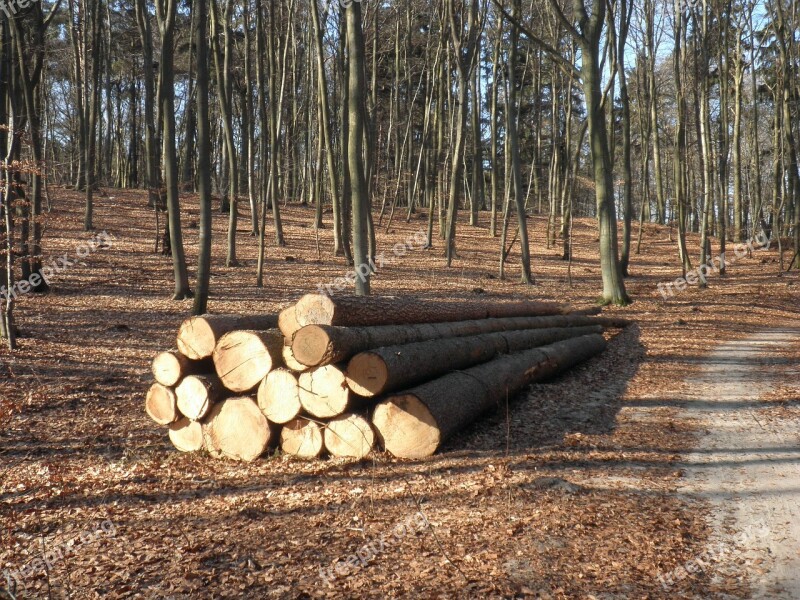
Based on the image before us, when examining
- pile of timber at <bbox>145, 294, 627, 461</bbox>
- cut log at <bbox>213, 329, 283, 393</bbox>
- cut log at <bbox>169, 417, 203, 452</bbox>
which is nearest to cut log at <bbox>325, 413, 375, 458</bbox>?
pile of timber at <bbox>145, 294, 627, 461</bbox>

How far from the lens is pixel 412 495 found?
487cm

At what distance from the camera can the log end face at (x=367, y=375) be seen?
551cm

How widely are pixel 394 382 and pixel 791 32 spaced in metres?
22.6

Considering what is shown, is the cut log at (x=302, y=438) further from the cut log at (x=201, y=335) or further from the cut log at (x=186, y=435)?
the cut log at (x=201, y=335)

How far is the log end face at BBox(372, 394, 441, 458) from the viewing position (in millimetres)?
5523

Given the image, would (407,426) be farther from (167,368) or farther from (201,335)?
(167,368)

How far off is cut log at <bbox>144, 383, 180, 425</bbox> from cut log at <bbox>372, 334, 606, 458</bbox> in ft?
6.82

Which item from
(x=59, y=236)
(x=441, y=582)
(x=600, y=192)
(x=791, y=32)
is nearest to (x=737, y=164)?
(x=791, y=32)

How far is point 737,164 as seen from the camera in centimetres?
2842

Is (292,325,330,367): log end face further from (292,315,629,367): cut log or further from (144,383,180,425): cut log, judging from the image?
(144,383,180,425): cut log

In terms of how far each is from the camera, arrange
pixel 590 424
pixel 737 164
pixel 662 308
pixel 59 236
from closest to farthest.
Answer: pixel 590 424
pixel 662 308
pixel 59 236
pixel 737 164

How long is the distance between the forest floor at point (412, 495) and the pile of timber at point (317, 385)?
→ 219 millimetres

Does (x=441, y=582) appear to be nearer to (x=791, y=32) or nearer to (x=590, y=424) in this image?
(x=590, y=424)

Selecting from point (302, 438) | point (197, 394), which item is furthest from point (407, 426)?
point (197, 394)
